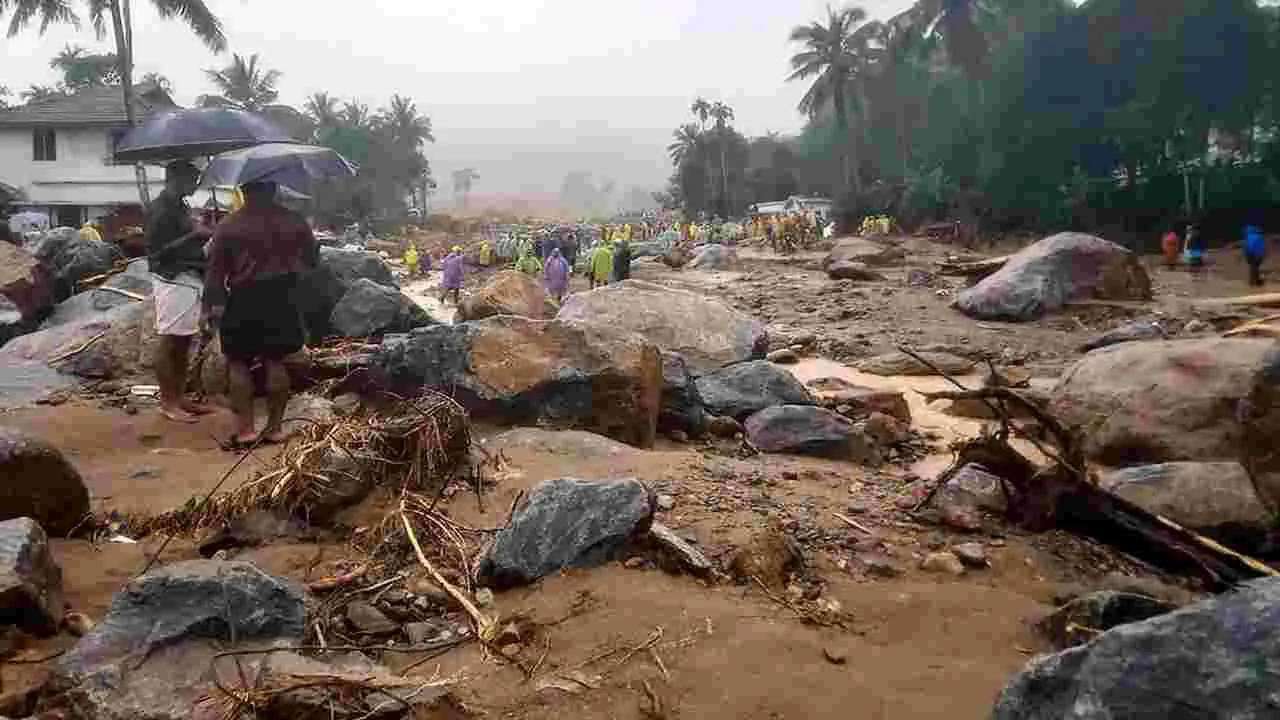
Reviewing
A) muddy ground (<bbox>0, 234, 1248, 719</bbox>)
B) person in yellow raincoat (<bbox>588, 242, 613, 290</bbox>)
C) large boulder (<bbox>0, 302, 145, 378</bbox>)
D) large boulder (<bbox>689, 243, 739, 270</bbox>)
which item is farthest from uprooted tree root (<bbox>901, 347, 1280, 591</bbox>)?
large boulder (<bbox>689, 243, 739, 270</bbox>)

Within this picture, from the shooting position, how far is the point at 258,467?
12.2 feet

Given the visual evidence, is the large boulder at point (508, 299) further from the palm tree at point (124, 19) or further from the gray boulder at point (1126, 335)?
the palm tree at point (124, 19)

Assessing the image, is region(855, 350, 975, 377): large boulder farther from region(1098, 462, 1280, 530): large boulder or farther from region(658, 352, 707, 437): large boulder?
region(1098, 462, 1280, 530): large boulder

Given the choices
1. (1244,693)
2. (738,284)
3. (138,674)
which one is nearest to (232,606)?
(138,674)

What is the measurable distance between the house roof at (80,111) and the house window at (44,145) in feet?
0.93

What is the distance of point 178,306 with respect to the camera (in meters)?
4.84

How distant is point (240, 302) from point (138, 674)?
2468 mm

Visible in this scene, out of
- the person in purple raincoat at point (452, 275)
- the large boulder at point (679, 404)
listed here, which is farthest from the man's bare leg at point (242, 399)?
the person in purple raincoat at point (452, 275)

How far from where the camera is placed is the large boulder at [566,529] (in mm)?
2787

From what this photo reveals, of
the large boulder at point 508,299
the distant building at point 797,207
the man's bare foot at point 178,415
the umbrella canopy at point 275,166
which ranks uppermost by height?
the distant building at point 797,207

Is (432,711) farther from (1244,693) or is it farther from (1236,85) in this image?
(1236,85)

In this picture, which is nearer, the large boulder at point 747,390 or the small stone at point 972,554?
the small stone at point 972,554

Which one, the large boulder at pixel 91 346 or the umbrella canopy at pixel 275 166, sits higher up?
the umbrella canopy at pixel 275 166

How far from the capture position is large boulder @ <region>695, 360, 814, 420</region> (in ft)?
19.2
